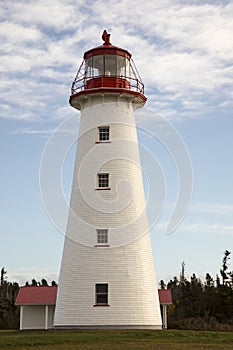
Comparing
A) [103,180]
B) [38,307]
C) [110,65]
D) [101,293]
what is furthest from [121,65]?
[38,307]

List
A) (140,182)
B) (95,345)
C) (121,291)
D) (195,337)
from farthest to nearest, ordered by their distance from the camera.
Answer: (140,182)
(121,291)
(195,337)
(95,345)

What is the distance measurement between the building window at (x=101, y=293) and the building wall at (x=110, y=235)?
22 centimetres

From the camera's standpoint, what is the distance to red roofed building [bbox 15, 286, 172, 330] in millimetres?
33969

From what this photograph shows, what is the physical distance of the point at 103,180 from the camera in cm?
2880

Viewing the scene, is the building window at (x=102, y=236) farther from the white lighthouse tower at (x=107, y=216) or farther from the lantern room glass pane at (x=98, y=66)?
the lantern room glass pane at (x=98, y=66)

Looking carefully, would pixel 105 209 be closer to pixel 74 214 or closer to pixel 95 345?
pixel 74 214

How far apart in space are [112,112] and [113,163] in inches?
106

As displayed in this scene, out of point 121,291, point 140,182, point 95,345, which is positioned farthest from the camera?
point 140,182

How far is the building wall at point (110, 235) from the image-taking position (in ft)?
89.3

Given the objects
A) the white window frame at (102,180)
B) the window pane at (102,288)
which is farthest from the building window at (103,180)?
the window pane at (102,288)

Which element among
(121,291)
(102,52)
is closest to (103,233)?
(121,291)

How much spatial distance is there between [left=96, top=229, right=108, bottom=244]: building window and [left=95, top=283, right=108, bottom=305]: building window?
2041 millimetres

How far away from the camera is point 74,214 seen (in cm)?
2883

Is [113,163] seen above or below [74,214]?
above
